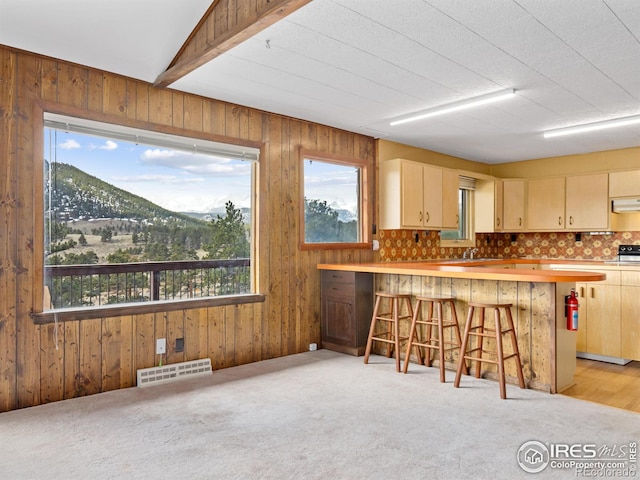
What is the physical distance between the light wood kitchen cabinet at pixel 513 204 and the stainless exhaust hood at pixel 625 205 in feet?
3.70

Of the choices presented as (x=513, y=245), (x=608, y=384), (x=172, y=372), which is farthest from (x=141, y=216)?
(x=513, y=245)

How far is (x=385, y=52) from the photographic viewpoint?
3.14 m

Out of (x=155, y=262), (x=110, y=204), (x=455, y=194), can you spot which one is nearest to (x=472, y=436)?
(x=155, y=262)

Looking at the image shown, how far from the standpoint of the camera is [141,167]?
13.1 feet

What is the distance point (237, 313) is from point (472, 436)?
2.37m

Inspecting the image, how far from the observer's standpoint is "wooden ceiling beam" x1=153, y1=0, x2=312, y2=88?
98.9 inches

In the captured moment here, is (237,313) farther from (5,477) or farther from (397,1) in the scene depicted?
(397,1)

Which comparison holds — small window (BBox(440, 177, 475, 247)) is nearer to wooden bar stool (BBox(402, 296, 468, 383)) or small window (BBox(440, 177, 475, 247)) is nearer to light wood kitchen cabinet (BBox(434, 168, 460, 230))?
light wood kitchen cabinet (BBox(434, 168, 460, 230))

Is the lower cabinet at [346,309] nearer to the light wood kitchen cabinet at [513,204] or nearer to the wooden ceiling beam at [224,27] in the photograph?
the wooden ceiling beam at [224,27]

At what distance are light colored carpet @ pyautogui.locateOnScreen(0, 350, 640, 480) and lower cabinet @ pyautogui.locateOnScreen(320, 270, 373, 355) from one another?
856mm

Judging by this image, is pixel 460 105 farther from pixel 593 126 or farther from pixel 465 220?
pixel 465 220

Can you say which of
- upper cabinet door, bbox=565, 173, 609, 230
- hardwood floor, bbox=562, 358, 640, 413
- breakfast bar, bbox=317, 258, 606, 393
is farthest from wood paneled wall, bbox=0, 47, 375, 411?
upper cabinet door, bbox=565, 173, 609, 230

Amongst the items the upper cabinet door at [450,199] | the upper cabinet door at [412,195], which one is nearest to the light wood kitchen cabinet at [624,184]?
the upper cabinet door at [450,199]

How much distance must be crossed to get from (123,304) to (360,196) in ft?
9.59
